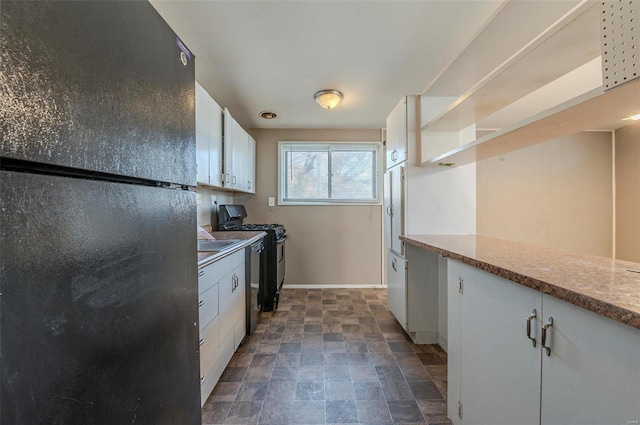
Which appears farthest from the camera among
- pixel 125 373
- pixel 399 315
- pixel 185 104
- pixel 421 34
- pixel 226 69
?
pixel 399 315

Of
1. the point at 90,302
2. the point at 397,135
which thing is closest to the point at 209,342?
the point at 90,302

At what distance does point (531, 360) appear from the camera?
32.9 inches

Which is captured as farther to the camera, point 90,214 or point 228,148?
point 228,148

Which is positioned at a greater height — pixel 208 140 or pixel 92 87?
pixel 208 140

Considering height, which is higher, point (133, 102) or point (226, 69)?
point (226, 69)

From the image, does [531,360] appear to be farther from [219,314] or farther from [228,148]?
[228,148]

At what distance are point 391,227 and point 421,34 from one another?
1.51 m

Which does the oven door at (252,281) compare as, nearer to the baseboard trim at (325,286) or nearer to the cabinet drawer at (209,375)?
the cabinet drawer at (209,375)

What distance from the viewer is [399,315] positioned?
237 cm

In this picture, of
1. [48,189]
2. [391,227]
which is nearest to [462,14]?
[391,227]

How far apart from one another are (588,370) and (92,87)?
131 centimetres

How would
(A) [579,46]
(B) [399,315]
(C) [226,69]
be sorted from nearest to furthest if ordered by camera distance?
(A) [579,46] < (C) [226,69] < (B) [399,315]

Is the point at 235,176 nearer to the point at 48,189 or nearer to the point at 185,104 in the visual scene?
the point at 185,104

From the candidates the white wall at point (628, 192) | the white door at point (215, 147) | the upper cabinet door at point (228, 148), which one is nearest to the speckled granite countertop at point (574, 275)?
the white door at point (215, 147)
